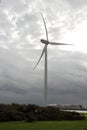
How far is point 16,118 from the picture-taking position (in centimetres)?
4841

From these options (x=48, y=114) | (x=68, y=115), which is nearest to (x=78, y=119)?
(x=68, y=115)

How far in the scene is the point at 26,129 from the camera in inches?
1495

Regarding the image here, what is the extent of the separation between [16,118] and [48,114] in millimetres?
6428

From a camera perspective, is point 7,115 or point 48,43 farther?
point 48,43

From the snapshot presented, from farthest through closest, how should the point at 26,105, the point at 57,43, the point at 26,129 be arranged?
the point at 57,43, the point at 26,105, the point at 26,129

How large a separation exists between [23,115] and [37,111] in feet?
11.0

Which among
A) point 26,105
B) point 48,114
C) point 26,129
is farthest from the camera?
point 26,105

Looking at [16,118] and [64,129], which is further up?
[16,118]

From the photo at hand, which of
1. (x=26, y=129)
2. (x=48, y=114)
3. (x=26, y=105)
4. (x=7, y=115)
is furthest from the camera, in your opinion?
(x=26, y=105)

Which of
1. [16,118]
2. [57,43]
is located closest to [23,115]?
[16,118]

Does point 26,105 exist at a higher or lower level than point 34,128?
higher

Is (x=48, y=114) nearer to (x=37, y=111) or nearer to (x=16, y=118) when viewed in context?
(x=37, y=111)

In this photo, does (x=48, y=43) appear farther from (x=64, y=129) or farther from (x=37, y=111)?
(x=64, y=129)

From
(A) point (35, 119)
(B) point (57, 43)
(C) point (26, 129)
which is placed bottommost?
(C) point (26, 129)
